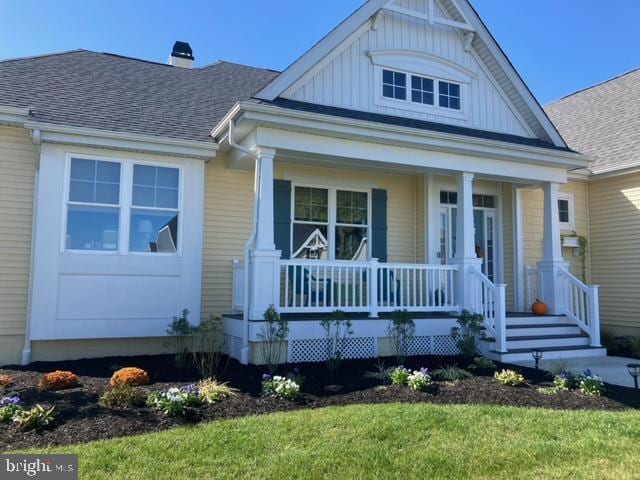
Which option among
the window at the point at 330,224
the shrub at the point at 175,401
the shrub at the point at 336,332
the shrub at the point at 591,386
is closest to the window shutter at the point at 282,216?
the window at the point at 330,224

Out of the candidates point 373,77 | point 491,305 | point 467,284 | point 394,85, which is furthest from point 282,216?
point 491,305

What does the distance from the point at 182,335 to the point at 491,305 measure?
17.6 feet

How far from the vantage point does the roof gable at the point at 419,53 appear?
9156 millimetres

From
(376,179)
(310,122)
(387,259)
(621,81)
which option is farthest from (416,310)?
(621,81)

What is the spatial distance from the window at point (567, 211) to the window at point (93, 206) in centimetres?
998

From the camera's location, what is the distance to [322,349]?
8227 mm

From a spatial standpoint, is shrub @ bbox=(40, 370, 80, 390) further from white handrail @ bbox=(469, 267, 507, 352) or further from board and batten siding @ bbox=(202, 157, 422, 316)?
white handrail @ bbox=(469, 267, 507, 352)

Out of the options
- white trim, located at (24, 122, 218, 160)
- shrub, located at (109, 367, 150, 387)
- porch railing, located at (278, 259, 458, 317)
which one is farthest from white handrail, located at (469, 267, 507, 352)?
shrub, located at (109, 367, 150, 387)

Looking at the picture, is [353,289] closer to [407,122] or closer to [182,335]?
[182,335]

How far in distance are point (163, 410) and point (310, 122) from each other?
4.90 m

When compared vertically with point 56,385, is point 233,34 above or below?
above

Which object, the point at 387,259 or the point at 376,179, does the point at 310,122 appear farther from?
the point at 387,259

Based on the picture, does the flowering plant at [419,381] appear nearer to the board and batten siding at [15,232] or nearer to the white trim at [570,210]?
the board and batten siding at [15,232]

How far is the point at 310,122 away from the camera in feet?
26.7
